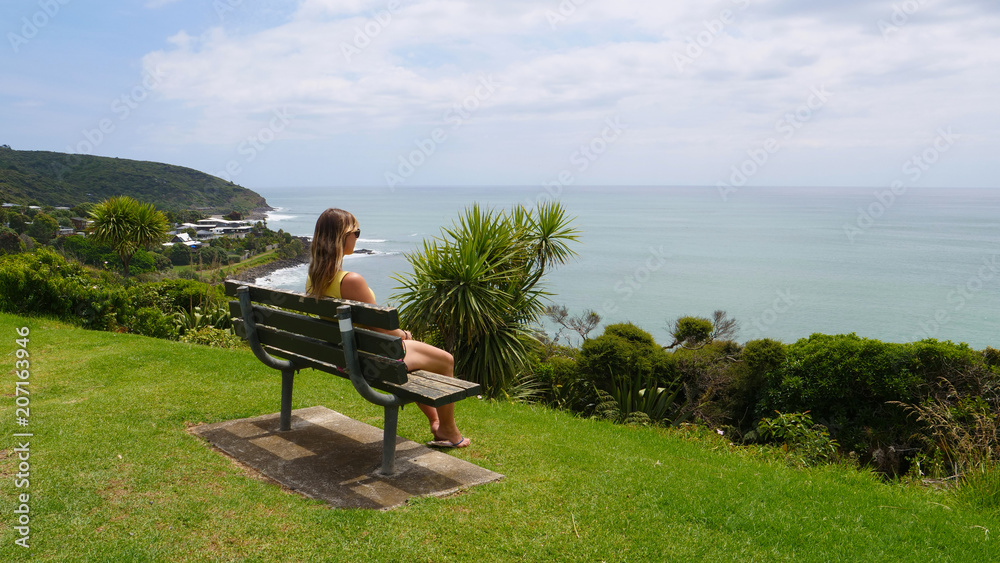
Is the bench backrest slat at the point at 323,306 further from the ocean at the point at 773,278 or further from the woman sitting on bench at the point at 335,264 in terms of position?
the ocean at the point at 773,278

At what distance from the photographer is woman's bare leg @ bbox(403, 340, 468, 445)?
13.5 feet

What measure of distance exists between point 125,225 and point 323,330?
567 inches

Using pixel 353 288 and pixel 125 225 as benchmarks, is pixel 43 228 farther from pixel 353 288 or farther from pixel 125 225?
pixel 353 288

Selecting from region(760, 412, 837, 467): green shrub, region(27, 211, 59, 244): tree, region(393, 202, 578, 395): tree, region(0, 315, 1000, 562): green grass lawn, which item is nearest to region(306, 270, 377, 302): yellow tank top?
region(0, 315, 1000, 562): green grass lawn

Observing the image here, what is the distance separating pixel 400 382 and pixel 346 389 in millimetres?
2983

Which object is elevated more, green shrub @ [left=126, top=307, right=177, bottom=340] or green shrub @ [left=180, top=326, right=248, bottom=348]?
green shrub @ [left=126, top=307, right=177, bottom=340]

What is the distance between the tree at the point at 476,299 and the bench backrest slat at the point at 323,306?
3.53 m

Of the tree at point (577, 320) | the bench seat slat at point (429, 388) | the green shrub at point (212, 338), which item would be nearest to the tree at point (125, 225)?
the green shrub at point (212, 338)

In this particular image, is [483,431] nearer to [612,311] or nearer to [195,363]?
[195,363]

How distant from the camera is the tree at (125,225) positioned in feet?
50.7

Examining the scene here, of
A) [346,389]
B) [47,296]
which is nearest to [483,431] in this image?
[346,389]

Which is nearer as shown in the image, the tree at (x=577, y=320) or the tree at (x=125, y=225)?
the tree at (x=577, y=320)

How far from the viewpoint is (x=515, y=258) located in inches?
359

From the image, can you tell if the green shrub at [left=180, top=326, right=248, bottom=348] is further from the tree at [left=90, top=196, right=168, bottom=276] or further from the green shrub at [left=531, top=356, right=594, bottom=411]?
the tree at [left=90, top=196, right=168, bottom=276]
